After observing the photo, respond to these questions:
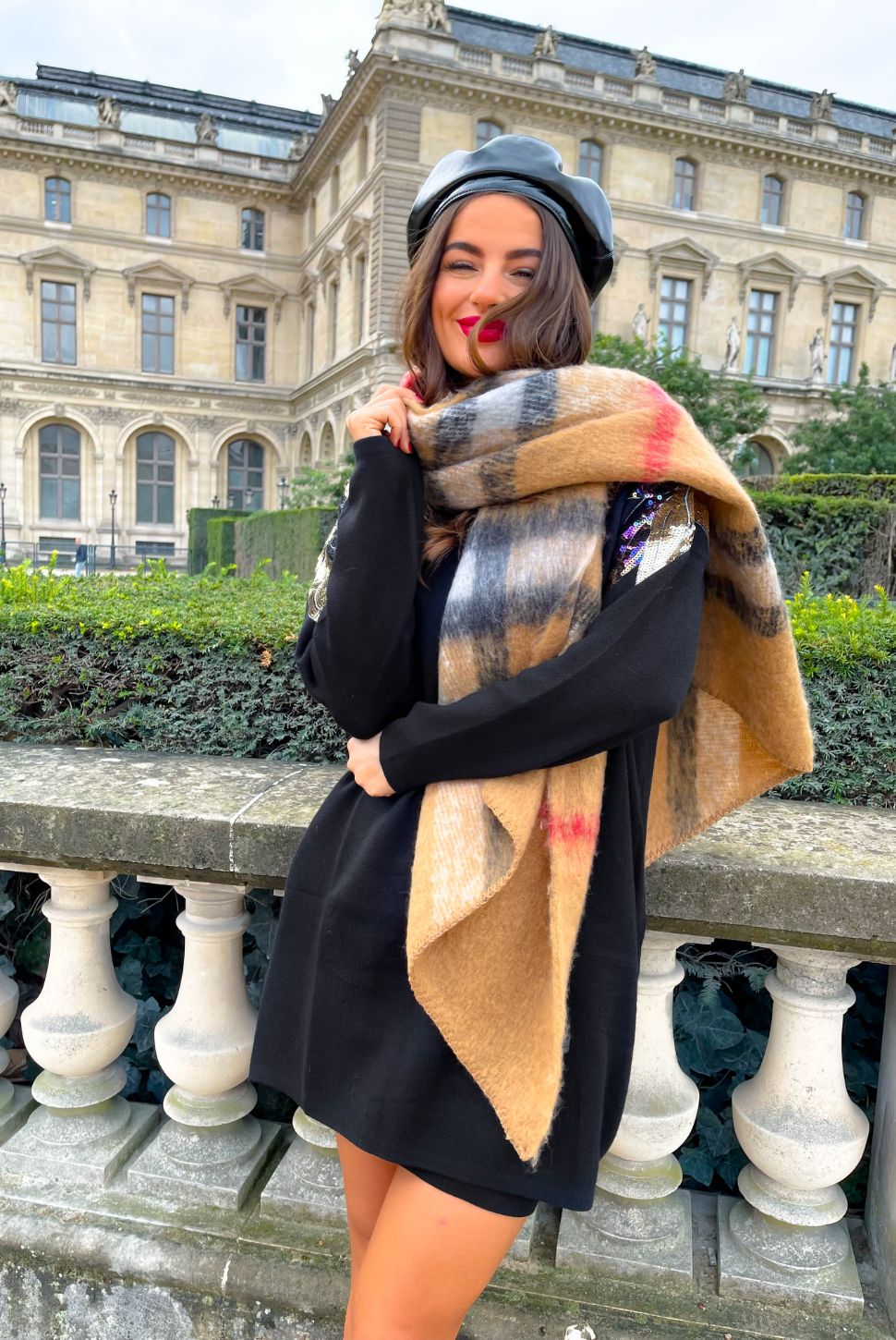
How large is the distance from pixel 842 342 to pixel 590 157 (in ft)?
37.7

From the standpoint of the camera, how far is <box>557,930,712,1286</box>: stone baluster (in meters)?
1.63

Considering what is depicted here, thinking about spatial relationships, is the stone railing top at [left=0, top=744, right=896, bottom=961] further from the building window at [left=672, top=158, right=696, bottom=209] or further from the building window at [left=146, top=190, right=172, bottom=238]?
the building window at [left=146, top=190, right=172, bottom=238]

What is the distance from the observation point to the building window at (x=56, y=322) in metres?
33.7

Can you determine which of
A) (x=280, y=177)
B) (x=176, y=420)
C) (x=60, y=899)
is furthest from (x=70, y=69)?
(x=60, y=899)

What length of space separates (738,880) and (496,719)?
0.58 metres

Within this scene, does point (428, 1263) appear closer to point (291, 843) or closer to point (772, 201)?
point (291, 843)

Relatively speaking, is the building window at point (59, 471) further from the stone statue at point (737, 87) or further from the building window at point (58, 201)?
the stone statue at point (737, 87)

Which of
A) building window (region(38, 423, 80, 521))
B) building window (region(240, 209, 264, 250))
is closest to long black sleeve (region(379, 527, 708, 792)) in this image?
building window (region(38, 423, 80, 521))

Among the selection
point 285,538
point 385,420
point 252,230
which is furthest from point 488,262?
point 252,230

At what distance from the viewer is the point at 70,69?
1524 inches

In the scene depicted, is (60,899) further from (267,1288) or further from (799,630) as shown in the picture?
(799,630)

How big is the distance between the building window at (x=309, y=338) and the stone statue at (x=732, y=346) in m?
15.3

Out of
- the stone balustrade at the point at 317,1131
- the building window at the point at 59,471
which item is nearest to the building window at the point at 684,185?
the building window at the point at 59,471

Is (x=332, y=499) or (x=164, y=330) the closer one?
(x=332, y=499)
